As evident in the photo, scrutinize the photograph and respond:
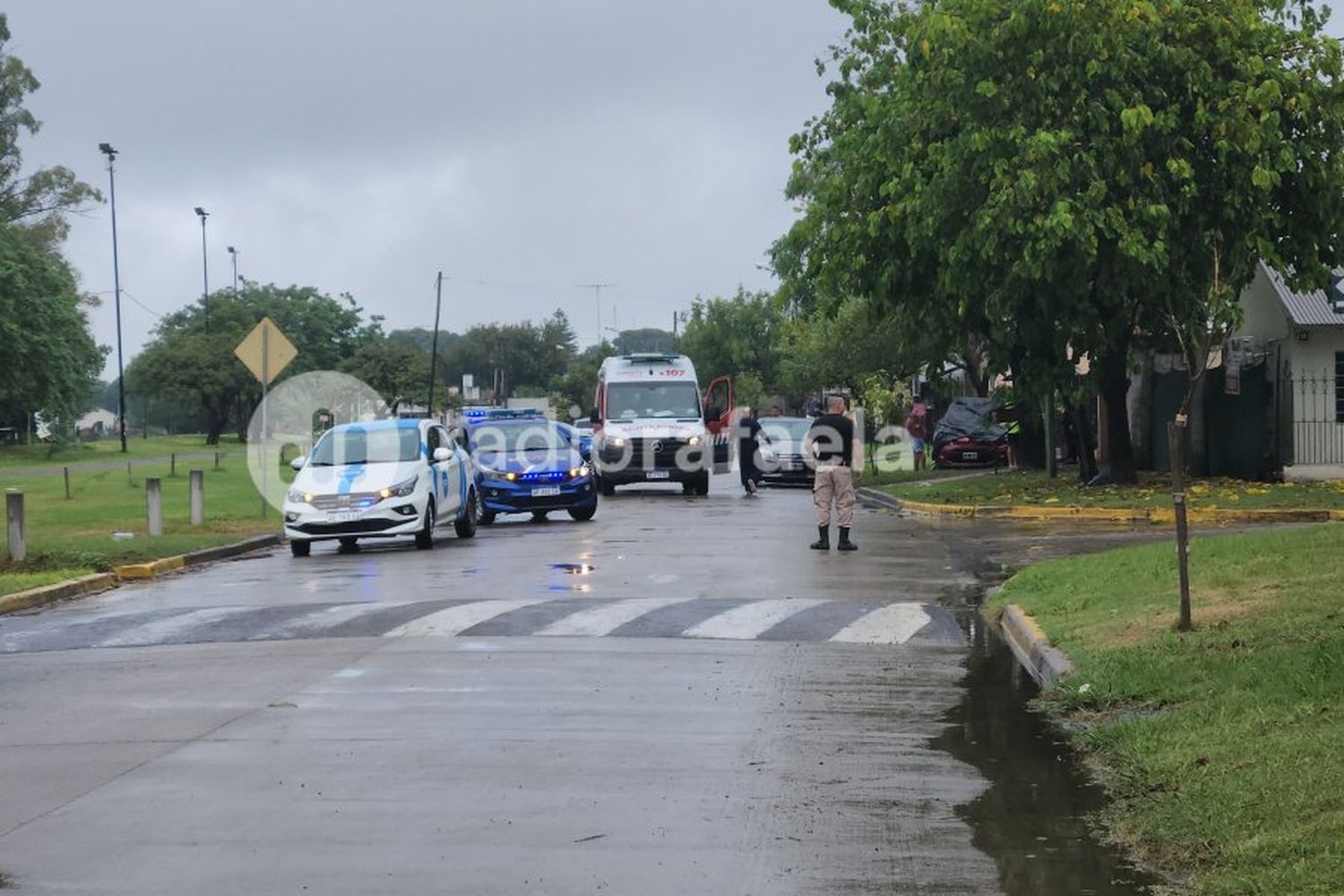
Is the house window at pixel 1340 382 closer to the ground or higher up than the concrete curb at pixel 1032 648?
higher up

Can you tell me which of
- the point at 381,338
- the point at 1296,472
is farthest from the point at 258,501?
the point at 381,338

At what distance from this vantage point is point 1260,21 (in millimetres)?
27594

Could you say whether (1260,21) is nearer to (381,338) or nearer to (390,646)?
(390,646)

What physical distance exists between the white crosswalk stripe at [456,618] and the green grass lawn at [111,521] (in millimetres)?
5041

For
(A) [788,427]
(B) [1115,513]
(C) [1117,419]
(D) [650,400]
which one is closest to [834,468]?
(B) [1115,513]

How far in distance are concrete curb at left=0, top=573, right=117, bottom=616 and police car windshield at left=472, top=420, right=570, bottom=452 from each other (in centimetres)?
1034

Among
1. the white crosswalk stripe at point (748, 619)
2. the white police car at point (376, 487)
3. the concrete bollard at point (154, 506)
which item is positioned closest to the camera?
the white crosswalk stripe at point (748, 619)

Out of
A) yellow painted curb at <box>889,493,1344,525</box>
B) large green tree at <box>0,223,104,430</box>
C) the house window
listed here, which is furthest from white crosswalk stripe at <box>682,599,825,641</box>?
large green tree at <box>0,223,104,430</box>

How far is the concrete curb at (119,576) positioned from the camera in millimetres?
17391

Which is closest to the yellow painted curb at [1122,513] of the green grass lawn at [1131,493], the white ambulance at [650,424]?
the green grass lawn at [1131,493]

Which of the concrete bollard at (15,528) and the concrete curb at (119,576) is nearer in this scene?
the concrete curb at (119,576)

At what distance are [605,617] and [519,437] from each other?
1504cm

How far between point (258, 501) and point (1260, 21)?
1997cm

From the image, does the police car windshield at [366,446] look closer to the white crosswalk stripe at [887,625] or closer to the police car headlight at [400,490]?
the police car headlight at [400,490]
